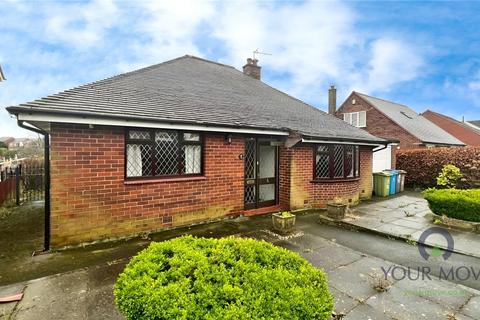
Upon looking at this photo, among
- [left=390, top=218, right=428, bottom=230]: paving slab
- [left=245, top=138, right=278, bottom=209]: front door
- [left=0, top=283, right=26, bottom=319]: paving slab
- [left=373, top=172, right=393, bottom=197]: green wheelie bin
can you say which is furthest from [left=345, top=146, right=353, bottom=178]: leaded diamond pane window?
[left=0, top=283, right=26, bottom=319]: paving slab

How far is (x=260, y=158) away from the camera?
8562 millimetres

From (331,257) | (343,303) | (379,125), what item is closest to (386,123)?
(379,125)

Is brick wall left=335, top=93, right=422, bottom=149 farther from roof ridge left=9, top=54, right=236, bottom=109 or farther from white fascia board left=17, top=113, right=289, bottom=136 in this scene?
white fascia board left=17, top=113, right=289, bottom=136

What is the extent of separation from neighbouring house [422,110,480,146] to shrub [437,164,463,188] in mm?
26511

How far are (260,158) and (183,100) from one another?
315cm

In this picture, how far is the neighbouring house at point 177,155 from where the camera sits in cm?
518

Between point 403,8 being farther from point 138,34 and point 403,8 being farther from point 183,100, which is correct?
point 138,34

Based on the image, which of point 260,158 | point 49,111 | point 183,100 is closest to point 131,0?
point 183,100

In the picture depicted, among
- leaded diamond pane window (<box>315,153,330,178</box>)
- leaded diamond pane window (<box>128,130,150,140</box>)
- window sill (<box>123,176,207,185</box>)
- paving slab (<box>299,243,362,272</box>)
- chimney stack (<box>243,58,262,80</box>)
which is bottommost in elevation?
paving slab (<box>299,243,362,272</box>)

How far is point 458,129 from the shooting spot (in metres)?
32.7

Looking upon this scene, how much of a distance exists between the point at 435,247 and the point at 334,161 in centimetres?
441

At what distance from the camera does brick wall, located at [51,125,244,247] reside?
16.6ft

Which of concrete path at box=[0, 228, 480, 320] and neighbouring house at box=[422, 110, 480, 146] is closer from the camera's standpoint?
concrete path at box=[0, 228, 480, 320]

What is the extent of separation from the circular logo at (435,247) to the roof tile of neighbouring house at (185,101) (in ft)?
12.8
